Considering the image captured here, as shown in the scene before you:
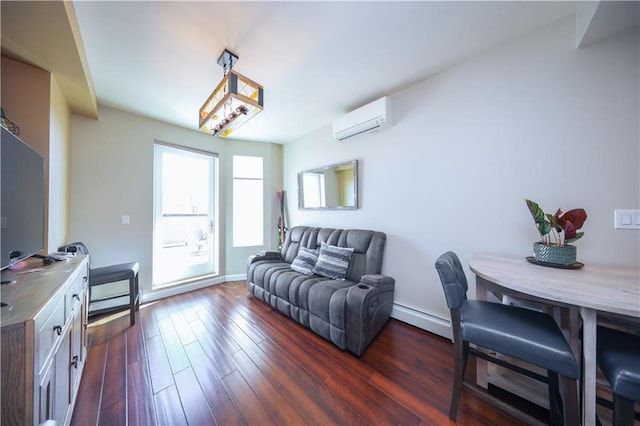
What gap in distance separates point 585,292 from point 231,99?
244 cm

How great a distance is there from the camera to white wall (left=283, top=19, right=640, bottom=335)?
4.47 ft

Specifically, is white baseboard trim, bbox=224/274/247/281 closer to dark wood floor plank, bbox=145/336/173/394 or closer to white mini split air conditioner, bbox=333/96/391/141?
dark wood floor plank, bbox=145/336/173/394

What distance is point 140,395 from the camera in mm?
1419

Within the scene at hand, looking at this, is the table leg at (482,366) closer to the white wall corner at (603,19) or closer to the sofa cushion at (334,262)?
the sofa cushion at (334,262)

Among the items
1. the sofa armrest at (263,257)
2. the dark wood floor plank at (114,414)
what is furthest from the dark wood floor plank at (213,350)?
the sofa armrest at (263,257)

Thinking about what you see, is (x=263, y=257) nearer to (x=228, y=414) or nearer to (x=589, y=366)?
(x=228, y=414)

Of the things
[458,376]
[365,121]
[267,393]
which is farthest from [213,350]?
[365,121]

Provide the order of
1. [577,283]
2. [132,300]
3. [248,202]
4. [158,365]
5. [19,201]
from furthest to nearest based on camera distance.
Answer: [248,202] < [132,300] < [158,365] < [19,201] < [577,283]

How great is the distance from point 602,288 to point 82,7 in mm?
3271

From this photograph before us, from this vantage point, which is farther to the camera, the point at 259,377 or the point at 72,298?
the point at 259,377

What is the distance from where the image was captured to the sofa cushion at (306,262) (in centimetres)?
260

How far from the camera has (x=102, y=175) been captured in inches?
101

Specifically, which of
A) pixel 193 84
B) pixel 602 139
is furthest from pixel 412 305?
pixel 193 84

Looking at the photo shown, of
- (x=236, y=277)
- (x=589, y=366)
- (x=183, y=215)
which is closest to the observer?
(x=589, y=366)
